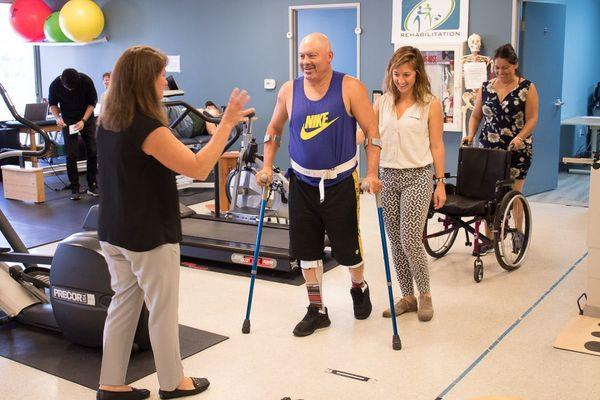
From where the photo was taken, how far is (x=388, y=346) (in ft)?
12.9

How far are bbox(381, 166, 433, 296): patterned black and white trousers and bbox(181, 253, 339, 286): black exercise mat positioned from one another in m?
1.03

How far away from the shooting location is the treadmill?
5.12m

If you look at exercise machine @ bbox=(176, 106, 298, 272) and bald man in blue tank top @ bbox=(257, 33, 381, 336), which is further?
exercise machine @ bbox=(176, 106, 298, 272)

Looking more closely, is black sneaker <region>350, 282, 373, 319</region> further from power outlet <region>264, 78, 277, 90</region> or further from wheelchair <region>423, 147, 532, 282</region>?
power outlet <region>264, 78, 277, 90</region>

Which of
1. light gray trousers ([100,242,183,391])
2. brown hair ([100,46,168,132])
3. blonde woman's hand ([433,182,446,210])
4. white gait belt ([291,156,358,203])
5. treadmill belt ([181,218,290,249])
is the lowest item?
treadmill belt ([181,218,290,249])

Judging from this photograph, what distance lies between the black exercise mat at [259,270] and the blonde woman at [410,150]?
43.2 inches

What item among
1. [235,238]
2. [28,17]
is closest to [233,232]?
[235,238]

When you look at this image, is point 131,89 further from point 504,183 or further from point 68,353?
point 504,183

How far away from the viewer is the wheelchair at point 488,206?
502 centimetres

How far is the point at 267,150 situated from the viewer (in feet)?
13.6

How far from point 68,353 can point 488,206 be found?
2.87 metres

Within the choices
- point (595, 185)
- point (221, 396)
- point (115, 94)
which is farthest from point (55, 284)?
point (595, 185)

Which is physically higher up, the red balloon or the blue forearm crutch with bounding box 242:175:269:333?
the red balloon

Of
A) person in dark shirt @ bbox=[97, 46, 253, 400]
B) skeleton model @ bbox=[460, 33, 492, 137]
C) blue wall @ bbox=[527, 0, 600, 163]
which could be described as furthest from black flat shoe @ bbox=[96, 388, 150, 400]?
blue wall @ bbox=[527, 0, 600, 163]
